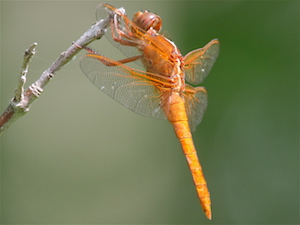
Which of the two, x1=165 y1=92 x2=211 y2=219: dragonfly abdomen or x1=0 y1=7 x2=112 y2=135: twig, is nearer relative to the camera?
x1=0 y1=7 x2=112 y2=135: twig

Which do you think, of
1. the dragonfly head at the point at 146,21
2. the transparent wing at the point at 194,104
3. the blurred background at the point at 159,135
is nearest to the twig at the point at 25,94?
the dragonfly head at the point at 146,21

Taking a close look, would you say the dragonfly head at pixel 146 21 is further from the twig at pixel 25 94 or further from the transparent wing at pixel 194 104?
the twig at pixel 25 94

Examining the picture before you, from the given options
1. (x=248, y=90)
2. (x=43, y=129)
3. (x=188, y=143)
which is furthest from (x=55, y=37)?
(x=188, y=143)

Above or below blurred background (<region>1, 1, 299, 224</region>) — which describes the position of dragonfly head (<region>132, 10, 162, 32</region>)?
above

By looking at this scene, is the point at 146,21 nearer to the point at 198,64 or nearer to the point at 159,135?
the point at 198,64

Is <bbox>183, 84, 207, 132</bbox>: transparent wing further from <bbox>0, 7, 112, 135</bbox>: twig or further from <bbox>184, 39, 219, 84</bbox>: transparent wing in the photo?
<bbox>0, 7, 112, 135</bbox>: twig

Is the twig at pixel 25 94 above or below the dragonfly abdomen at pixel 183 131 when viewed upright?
above

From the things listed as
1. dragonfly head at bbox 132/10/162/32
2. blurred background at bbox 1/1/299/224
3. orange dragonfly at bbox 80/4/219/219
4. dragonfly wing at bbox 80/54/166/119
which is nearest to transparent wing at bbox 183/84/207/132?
orange dragonfly at bbox 80/4/219/219

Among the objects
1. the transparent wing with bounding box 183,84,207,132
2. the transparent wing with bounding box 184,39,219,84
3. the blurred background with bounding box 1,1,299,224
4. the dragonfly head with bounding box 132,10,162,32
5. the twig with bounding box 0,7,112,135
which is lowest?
the blurred background with bounding box 1,1,299,224
